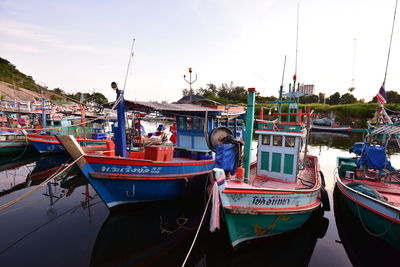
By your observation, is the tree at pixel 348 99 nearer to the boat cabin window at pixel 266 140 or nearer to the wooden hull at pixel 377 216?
the wooden hull at pixel 377 216

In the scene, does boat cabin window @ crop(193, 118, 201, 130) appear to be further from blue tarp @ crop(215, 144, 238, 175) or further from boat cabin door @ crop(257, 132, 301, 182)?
boat cabin door @ crop(257, 132, 301, 182)

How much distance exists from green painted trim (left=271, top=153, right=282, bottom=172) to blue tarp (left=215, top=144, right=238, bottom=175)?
144 centimetres

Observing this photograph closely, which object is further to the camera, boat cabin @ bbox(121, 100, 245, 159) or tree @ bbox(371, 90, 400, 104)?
tree @ bbox(371, 90, 400, 104)

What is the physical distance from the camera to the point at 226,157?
7.60 m

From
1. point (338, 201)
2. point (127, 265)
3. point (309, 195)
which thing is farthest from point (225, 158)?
point (338, 201)

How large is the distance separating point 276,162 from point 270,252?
10.2ft

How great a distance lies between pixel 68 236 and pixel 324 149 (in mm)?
25843

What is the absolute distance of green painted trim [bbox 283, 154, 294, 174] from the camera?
7420mm

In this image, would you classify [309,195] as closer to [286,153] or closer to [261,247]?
[286,153]

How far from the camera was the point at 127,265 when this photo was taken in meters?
5.81

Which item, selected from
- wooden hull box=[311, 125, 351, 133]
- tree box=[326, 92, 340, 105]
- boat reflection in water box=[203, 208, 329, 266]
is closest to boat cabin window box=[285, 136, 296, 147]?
boat reflection in water box=[203, 208, 329, 266]

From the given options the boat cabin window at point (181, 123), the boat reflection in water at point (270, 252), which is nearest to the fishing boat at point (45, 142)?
the boat cabin window at point (181, 123)

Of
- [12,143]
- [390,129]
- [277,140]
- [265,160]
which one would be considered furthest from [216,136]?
[12,143]

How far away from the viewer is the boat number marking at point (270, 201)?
18.4ft
